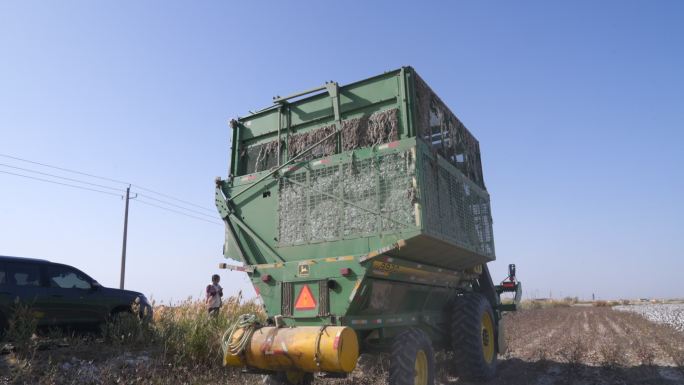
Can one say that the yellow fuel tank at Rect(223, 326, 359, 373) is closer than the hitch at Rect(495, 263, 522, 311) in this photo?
Yes

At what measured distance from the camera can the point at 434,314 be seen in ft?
22.1

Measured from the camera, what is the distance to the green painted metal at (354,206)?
511 cm

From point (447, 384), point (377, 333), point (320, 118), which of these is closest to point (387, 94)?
point (320, 118)

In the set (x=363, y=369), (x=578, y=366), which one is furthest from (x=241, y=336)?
(x=578, y=366)

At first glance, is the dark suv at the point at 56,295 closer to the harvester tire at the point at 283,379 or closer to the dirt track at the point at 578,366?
the harvester tire at the point at 283,379

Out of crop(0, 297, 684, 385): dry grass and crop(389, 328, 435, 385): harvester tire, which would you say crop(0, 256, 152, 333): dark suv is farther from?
crop(389, 328, 435, 385): harvester tire

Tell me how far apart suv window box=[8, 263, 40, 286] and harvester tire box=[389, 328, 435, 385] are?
20.6 feet

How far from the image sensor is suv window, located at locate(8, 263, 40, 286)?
732 cm

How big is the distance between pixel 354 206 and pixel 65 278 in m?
5.87

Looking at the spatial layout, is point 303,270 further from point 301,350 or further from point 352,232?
point 301,350

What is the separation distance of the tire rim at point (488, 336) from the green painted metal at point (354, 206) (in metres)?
0.86

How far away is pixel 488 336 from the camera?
7.69m

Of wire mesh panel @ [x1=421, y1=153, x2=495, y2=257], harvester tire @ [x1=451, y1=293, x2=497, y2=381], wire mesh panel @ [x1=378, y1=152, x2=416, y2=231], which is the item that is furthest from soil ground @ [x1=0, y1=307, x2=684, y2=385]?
wire mesh panel @ [x1=378, y1=152, x2=416, y2=231]

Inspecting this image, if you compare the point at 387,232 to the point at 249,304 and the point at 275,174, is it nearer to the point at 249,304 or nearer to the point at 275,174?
the point at 275,174
